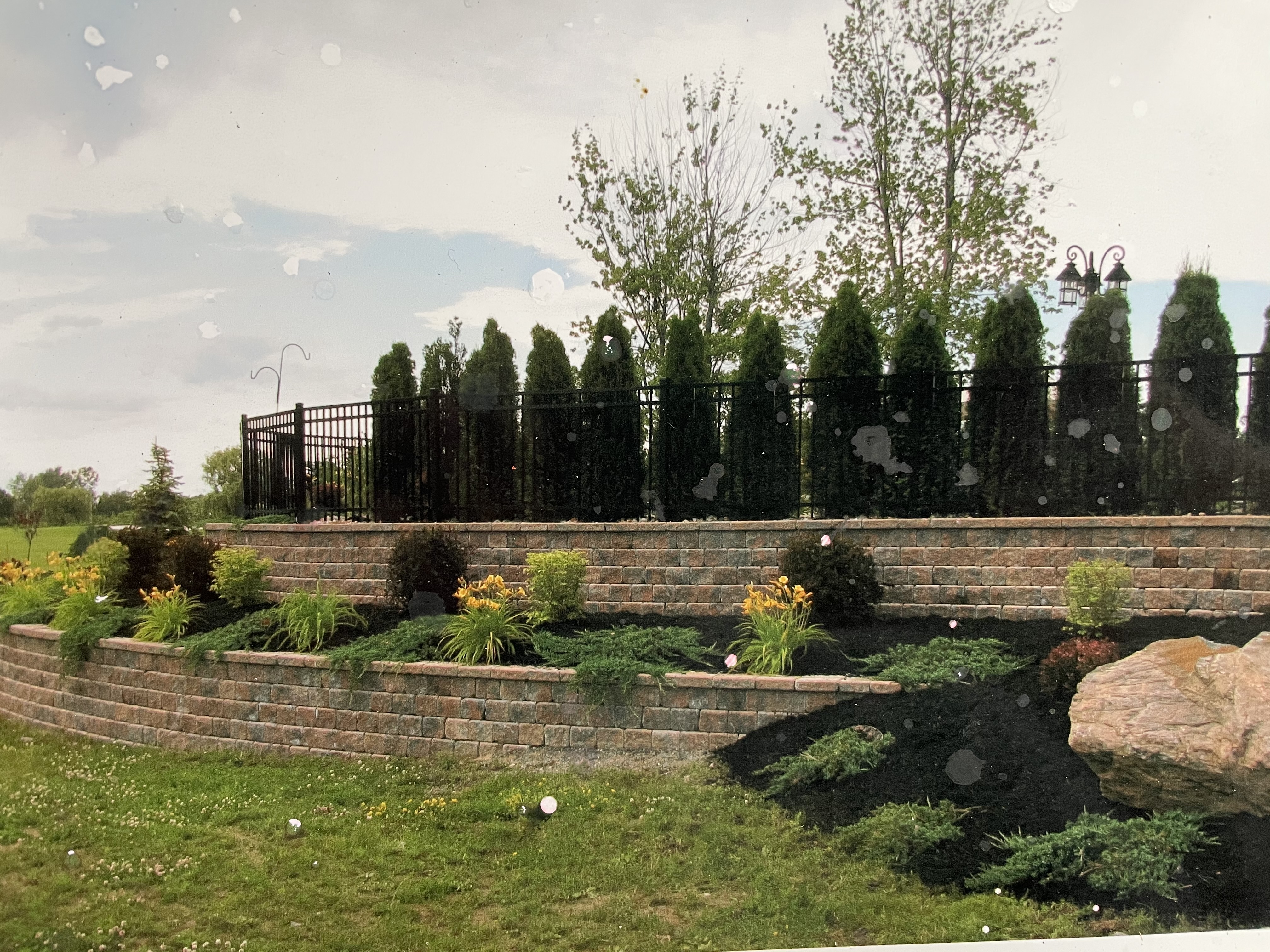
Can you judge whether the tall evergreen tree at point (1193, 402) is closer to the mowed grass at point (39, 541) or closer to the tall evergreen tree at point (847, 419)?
the tall evergreen tree at point (847, 419)

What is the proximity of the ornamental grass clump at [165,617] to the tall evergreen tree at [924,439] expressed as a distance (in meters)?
6.22

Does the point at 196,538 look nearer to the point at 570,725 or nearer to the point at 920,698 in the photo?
the point at 570,725

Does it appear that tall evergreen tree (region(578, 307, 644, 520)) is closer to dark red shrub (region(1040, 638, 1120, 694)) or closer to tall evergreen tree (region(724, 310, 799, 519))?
tall evergreen tree (region(724, 310, 799, 519))

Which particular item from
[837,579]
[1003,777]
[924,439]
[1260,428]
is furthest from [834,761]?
[1260,428]

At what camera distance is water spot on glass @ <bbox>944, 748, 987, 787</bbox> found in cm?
410

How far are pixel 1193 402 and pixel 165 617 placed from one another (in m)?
8.85

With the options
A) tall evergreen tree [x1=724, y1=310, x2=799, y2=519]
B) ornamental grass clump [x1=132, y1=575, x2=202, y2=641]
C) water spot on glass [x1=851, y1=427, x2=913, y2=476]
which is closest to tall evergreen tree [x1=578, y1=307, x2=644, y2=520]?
tall evergreen tree [x1=724, y1=310, x2=799, y2=519]

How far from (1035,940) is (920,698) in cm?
158

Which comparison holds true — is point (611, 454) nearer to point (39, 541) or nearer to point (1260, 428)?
point (39, 541)

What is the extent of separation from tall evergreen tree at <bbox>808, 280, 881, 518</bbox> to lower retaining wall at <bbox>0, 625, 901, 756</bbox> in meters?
2.69

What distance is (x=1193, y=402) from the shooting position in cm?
678

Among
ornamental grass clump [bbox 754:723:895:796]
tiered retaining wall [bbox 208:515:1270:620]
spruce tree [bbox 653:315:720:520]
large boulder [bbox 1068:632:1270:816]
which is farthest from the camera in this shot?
spruce tree [bbox 653:315:720:520]

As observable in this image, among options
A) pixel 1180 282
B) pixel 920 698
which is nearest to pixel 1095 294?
pixel 1180 282

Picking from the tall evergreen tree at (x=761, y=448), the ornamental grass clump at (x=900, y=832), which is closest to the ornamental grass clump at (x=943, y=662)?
the ornamental grass clump at (x=900, y=832)
